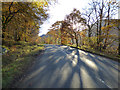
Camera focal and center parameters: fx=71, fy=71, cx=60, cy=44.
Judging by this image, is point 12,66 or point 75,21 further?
point 75,21

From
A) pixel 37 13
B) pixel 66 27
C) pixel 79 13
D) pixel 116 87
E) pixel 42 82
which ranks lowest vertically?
pixel 116 87

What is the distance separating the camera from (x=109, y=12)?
13148mm

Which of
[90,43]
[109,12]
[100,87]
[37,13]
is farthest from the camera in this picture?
[90,43]

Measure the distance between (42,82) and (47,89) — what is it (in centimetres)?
53

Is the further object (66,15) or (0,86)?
(66,15)

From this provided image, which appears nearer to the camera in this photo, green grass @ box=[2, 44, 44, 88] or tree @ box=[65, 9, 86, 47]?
green grass @ box=[2, 44, 44, 88]

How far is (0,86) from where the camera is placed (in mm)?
2707

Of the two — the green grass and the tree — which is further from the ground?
the tree

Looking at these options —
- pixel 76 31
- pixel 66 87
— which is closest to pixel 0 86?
pixel 66 87

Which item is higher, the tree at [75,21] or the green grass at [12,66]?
the tree at [75,21]

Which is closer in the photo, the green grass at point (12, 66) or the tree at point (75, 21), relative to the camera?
the green grass at point (12, 66)

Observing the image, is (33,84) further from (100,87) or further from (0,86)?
(100,87)

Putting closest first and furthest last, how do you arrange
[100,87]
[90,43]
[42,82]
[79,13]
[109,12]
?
1. [100,87]
2. [42,82]
3. [109,12]
4. [90,43]
5. [79,13]

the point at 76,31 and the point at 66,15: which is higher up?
the point at 66,15
